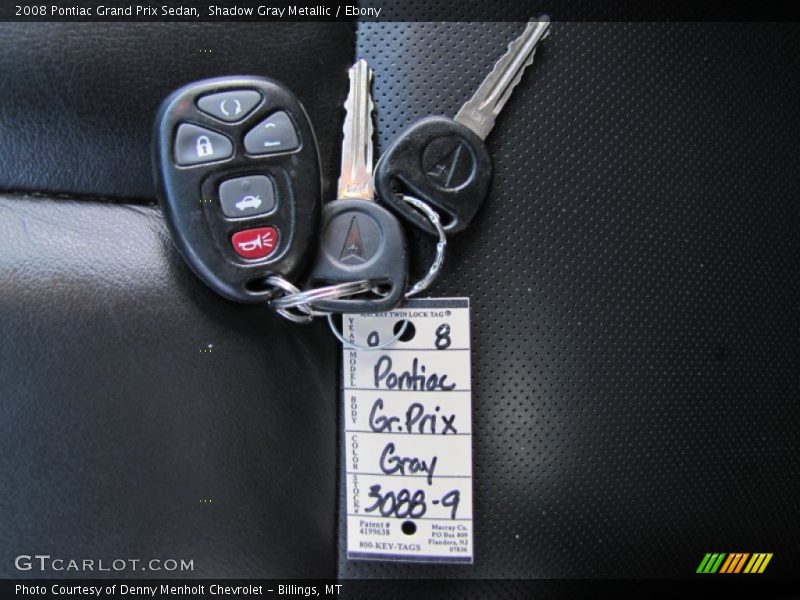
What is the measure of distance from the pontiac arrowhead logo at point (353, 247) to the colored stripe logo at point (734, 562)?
0.49 metres

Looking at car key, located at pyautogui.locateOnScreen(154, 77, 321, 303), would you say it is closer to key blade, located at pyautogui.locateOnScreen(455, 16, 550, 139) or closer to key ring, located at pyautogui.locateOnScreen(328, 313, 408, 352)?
key ring, located at pyautogui.locateOnScreen(328, 313, 408, 352)

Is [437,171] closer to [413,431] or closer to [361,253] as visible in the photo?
[361,253]

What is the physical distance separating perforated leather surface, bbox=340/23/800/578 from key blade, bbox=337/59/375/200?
2 cm

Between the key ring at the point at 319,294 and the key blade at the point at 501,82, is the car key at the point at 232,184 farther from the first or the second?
the key blade at the point at 501,82

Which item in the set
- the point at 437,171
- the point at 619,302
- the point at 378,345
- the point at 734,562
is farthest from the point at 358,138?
the point at 734,562

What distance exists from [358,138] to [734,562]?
24.0 inches

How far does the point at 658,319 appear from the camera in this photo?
66cm

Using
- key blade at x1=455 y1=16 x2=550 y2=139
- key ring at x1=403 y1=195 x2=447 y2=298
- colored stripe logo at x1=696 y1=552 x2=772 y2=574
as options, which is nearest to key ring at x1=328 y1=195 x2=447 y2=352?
key ring at x1=403 y1=195 x2=447 y2=298

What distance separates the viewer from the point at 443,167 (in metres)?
0.61

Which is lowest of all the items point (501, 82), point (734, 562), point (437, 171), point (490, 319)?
point (734, 562)

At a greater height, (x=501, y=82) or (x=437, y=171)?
(x=501, y=82)

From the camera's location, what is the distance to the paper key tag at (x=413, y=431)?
624mm

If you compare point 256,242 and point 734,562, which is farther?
point 734,562

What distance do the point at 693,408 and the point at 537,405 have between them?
0.17 meters
